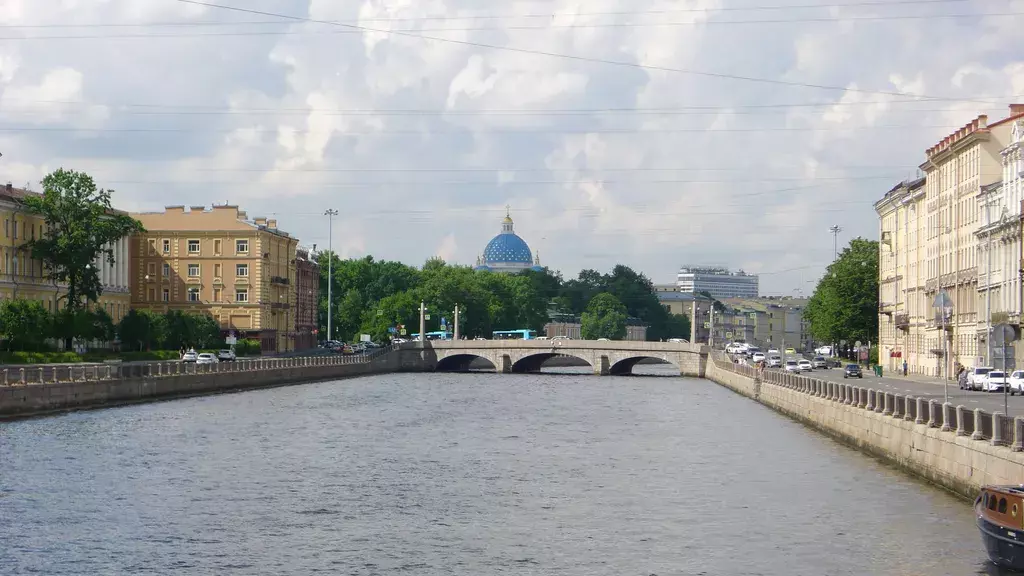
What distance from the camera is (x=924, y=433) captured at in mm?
41188

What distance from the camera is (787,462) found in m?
50.1

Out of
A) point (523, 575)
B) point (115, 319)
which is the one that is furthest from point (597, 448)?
point (115, 319)

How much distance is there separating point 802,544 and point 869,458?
17.9 metres

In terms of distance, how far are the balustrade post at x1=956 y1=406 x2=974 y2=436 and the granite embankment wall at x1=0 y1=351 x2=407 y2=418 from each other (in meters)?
39.0

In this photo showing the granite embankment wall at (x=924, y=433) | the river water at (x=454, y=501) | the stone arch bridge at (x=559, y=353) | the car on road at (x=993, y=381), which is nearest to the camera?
the river water at (x=454, y=501)

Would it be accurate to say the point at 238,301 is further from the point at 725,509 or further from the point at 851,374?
the point at 725,509

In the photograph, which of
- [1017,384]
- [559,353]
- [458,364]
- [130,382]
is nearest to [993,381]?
[1017,384]

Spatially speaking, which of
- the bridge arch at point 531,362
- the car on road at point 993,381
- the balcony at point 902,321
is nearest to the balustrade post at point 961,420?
the car on road at point 993,381

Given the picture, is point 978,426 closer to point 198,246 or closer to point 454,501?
point 454,501

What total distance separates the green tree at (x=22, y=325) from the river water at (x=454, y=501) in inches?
1207

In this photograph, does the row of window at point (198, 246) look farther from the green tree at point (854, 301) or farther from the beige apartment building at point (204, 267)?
the green tree at point (854, 301)

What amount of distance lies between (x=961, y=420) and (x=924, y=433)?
4.54 meters

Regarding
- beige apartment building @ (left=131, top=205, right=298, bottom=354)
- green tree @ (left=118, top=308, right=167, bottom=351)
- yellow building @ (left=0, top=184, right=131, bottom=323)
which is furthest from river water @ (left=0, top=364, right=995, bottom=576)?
beige apartment building @ (left=131, top=205, right=298, bottom=354)

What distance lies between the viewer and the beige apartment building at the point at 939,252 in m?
102
